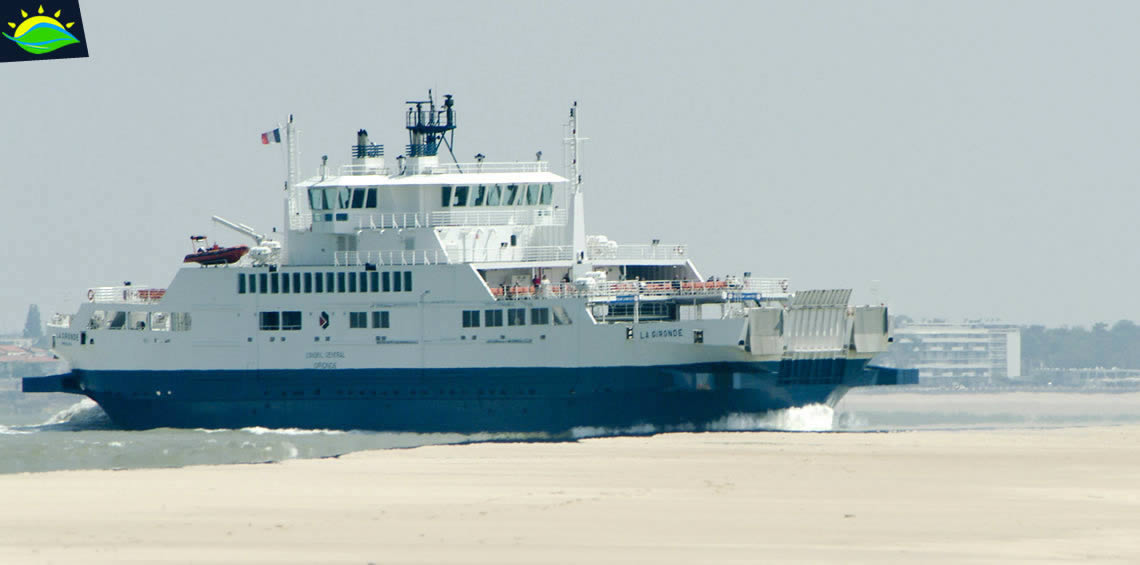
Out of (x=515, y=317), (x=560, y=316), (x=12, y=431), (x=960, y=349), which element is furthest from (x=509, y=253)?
(x=960, y=349)

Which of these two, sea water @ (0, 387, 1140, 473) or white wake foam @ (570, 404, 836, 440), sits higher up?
white wake foam @ (570, 404, 836, 440)

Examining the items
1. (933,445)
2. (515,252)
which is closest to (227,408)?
(515,252)

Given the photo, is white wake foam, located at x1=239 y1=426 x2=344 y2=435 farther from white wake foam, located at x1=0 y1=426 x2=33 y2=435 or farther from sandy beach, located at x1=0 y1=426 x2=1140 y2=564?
sandy beach, located at x1=0 y1=426 x2=1140 y2=564

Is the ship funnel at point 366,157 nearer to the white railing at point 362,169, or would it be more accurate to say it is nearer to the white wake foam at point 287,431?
the white railing at point 362,169

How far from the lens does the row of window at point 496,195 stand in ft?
148

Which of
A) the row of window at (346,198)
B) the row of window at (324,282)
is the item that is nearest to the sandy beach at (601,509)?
the row of window at (324,282)

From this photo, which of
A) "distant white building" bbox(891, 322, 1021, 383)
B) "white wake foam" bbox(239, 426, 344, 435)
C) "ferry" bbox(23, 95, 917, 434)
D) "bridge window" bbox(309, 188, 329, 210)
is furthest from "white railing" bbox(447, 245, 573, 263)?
"distant white building" bbox(891, 322, 1021, 383)

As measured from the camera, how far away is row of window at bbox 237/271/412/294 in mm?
44000

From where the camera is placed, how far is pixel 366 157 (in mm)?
46688

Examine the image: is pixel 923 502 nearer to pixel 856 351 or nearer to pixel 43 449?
pixel 856 351

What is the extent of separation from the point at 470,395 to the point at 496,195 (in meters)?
4.92

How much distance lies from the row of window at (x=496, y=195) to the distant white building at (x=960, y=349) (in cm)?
10138

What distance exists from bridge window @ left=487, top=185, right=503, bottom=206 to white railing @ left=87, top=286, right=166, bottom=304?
8.20 m

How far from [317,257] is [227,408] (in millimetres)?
4083
